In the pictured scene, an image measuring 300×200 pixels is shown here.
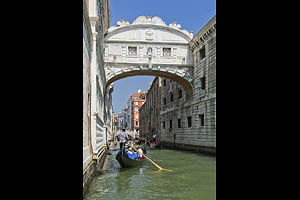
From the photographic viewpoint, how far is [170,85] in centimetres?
1593

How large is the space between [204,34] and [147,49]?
268cm

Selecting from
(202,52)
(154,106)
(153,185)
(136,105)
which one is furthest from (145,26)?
(136,105)

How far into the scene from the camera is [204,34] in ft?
36.2

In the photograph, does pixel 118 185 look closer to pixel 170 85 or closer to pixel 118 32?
pixel 118 32

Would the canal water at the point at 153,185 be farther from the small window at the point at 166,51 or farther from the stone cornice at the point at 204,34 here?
the small window at the point at 166,51

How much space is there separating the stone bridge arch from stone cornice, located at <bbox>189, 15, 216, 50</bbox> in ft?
1.99

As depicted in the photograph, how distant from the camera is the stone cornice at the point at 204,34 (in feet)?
33.8

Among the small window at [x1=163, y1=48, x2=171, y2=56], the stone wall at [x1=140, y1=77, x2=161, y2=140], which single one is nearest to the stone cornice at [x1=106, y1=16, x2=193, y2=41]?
the small window at [x1=163, y1=48, x2=171, y2=56]

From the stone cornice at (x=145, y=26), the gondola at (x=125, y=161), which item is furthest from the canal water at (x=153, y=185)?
the stone cornice at (x=145, y=26)

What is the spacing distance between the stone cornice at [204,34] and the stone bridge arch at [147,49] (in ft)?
1.99

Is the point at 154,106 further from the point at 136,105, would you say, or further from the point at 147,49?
the point at 136,105
